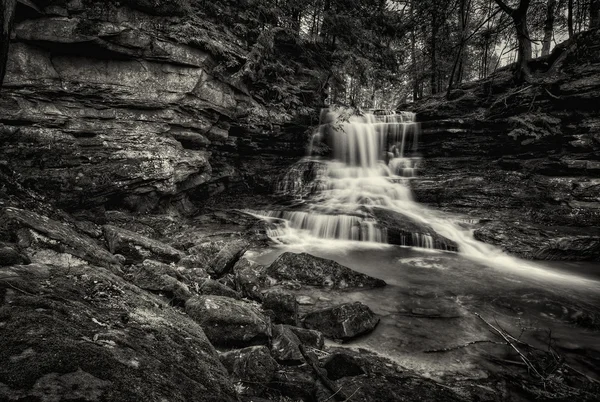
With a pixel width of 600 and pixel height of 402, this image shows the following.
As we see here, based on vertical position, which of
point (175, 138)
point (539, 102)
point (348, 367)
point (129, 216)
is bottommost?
point (348, 367)

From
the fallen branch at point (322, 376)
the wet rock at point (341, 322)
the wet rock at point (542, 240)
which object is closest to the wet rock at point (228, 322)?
the fallen branch at point (322, 376)

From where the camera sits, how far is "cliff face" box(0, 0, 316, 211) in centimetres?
734

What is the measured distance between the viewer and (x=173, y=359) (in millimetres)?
1905

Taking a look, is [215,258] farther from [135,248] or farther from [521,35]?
[521,35]

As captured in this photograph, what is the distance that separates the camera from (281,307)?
13.9 ft

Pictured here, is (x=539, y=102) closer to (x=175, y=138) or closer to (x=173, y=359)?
(x=175, y=138)

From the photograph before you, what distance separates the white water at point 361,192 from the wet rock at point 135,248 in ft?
15.3

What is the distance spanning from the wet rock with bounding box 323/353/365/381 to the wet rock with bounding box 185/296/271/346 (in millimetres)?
717

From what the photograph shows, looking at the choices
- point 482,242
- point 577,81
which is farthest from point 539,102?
point 482,242

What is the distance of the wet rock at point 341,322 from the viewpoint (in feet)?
13.4

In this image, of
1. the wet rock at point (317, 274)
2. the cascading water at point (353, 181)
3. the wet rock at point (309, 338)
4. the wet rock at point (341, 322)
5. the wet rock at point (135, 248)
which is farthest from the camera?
the cascading water at point (353, 181)

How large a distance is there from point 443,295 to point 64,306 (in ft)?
19.9

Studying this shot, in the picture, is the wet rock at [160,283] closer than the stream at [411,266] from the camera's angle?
Yes

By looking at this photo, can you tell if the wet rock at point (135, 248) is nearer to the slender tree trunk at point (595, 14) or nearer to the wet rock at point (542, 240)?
the wet rock at point (542, 240)
